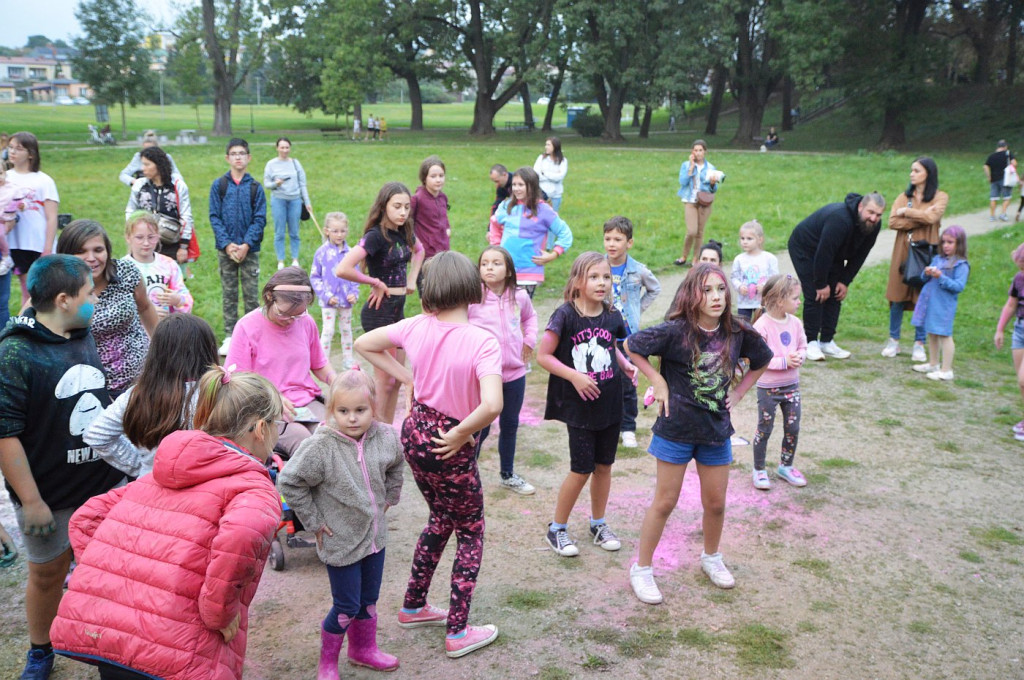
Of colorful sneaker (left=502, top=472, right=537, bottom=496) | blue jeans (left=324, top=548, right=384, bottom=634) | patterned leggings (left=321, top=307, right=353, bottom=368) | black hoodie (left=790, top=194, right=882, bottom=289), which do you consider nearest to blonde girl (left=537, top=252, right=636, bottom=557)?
colorful sneaker (left=502, top=472, right=537, bottom=496)

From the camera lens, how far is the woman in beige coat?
8.65m

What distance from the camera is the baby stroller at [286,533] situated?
4.52 m

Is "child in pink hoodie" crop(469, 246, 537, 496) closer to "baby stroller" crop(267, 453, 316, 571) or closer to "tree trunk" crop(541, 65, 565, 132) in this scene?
"baby stroller" crop(267, 453, 316, 571)

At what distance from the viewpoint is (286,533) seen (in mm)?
4965

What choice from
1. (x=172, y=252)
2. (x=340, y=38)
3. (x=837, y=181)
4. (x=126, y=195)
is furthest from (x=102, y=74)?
(x=172, y=252)

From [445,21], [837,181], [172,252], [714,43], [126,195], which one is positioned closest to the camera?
[172,252]

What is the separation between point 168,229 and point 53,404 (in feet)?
16.1

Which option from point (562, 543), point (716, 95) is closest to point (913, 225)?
point (562, 543)

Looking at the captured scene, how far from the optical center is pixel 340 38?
4600cm

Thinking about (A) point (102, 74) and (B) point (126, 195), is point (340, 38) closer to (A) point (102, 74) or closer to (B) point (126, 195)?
(A) point (102, 74)

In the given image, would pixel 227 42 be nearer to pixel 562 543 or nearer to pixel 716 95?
pixel 716 95

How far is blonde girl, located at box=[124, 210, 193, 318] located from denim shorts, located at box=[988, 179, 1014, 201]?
18591 mm

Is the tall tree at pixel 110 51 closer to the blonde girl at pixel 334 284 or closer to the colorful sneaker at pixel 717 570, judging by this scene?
the blonde girl at pixel 334 284

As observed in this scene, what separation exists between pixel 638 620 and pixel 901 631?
1.38 metres
